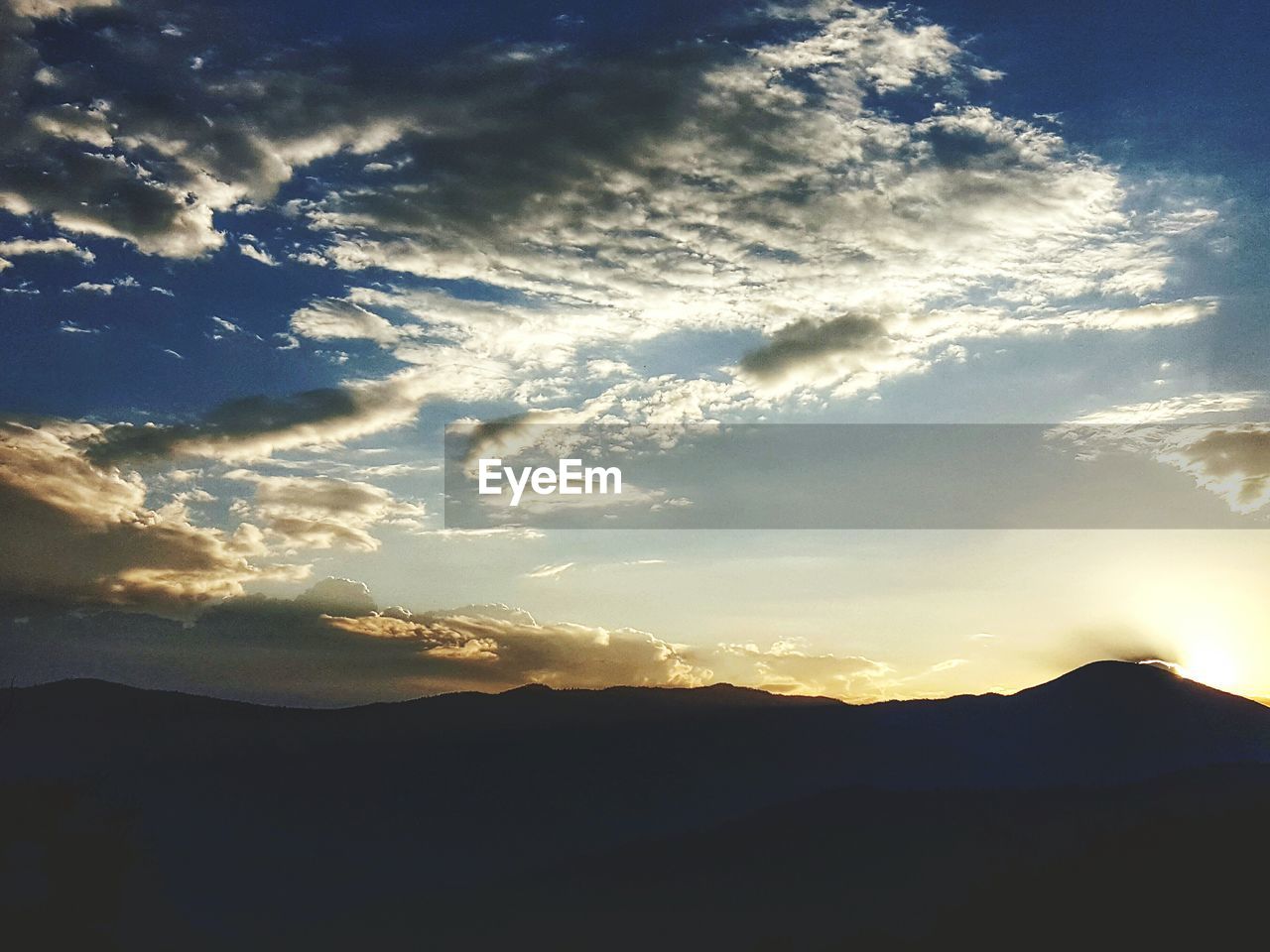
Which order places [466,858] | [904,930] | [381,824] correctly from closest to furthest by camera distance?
[904,930] → [466,858] → [381,824]

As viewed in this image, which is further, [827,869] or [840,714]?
[840,714]

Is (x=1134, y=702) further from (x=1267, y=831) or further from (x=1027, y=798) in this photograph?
(x=1267, y=831)

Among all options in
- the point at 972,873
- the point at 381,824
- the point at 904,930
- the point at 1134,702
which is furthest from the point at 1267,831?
the point at 381,824

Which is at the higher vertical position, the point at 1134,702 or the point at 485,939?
the point at 1134,702

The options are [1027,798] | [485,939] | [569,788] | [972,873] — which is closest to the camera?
[972,873]

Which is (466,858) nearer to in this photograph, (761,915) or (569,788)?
(569,788)

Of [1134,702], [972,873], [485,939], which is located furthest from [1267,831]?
[1134,702]
